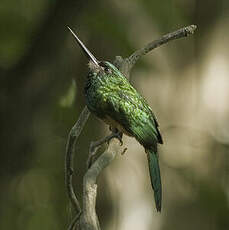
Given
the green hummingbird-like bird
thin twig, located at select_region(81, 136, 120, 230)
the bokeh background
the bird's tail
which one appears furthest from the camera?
the bokeh background

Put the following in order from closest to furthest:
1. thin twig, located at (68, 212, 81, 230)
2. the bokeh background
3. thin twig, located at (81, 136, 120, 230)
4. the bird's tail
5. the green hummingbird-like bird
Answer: thin twig, located at (81, 136, 120, 230) → the bird's tail → thin twig, located at (68, 212, 81, 230) → the green hummingbird-like bird → the bokeh background

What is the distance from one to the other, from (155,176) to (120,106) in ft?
1.15

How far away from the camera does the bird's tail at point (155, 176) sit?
84.0 inches

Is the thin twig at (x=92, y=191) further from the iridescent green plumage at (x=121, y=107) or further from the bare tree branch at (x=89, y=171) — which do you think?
the iridescent green plumage at (x=121, y=107)

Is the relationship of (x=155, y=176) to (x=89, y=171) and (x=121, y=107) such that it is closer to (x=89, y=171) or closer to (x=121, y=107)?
(x=89, y=171)

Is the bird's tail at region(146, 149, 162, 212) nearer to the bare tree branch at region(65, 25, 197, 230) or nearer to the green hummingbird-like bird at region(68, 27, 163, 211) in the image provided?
the green hummingbird-like bird at region(68, 27, 163, 211)

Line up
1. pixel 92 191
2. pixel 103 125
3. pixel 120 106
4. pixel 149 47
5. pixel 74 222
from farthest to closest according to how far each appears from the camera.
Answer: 1. pixel 103 125
2. pixel 120 106
3. pixel 149 47
4. pixel 74 222
5. pixel 92 191

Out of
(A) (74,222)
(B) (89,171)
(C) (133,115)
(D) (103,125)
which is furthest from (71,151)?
(D) (103,125)

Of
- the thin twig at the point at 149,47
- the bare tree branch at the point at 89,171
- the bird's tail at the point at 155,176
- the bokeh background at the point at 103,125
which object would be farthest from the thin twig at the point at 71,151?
the bokeh background at the point at 103,125

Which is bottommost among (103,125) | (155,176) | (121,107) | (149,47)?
(103,125)

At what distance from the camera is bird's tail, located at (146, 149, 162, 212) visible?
213 centimetres

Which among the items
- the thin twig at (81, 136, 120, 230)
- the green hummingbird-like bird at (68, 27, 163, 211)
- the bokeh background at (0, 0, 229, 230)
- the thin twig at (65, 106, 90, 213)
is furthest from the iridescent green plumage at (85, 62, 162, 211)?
the bokeh background at (0, 0, 229, 230)

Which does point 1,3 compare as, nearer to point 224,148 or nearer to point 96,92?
point 96,92

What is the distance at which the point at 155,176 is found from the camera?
2.28m
